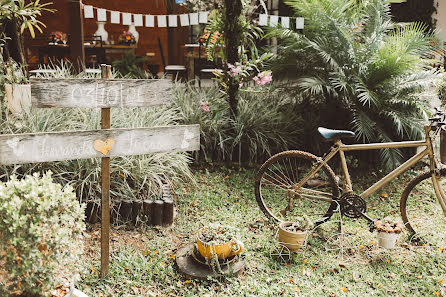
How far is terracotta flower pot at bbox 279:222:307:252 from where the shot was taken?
310cm

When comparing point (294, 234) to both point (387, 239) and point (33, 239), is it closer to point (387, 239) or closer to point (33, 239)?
point (387, 239)

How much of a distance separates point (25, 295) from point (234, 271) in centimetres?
138

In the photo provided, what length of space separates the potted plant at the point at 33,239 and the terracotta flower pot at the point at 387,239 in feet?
7.76

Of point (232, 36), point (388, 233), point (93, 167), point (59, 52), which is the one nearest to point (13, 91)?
point (93, 167)

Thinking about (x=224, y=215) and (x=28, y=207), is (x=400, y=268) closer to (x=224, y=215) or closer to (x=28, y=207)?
(x=224, y=215)

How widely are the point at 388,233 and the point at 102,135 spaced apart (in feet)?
7.64

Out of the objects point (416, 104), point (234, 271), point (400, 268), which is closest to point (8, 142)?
point (234, 271)

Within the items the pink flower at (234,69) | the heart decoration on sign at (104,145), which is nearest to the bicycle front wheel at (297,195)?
the pink flower at (234,69)

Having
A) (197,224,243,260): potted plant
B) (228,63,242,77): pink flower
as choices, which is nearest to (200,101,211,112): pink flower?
(228,63,242,77): pink flower

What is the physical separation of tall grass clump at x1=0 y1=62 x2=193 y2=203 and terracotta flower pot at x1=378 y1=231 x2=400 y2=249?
1936mm

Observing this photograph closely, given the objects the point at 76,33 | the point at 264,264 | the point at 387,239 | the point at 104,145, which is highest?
the point at 76,33

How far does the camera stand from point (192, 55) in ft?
24.7

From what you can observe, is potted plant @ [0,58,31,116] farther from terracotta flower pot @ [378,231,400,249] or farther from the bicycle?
terracotta flower pot @ [378,231,400,249]

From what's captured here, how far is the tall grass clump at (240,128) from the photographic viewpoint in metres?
4.90
